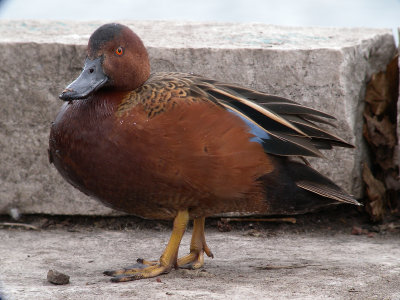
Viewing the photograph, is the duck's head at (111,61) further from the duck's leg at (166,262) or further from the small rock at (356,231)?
the small rock at (356,231)

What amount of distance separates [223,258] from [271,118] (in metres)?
1.07

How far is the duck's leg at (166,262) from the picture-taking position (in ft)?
11.0

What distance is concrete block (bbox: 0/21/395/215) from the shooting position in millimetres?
4305

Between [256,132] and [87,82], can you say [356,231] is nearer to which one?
[256,132]

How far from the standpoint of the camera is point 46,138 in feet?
14.8

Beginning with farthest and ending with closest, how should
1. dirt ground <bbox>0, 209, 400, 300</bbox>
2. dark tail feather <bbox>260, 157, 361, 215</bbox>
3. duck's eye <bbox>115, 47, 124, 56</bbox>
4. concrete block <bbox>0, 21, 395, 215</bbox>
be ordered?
concrete block <bbox>0, 21, 395, 215</bbox>, dark tail feather <bbox>260, 157, 361, 215</bbox>, duck's eye <bbox>115, 47, 124, 56</bbox>, dirt ground <bbox>0, 209, 400, 300</bbox>

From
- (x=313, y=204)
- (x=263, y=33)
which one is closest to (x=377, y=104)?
(x=263, y=33)

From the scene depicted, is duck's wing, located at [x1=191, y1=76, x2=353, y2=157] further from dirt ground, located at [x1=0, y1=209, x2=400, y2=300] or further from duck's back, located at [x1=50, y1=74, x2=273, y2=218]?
dirt ground, located at [x1=0, y1=209, x2=400, y2=300]

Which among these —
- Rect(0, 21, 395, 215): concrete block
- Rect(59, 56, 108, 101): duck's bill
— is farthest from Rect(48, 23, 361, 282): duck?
Rect(0, 21, 395, 215): concrete block

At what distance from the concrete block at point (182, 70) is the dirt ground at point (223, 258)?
0.81 ft

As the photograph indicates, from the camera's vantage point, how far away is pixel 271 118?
3281 millimetres

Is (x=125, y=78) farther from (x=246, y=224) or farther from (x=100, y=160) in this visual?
(x=246, y=224)

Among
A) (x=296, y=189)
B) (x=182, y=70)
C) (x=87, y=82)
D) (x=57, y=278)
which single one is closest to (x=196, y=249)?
(x=296, y=189)

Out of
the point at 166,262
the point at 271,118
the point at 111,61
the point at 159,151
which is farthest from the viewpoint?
the point at 166,262
